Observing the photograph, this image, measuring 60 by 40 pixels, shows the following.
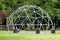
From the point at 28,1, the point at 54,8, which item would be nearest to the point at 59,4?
the point at 54,8

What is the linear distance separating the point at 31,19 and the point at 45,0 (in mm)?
6480

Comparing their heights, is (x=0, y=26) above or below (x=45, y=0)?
below

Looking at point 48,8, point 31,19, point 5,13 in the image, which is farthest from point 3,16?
point 48,8

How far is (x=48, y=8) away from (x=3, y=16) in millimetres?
8954

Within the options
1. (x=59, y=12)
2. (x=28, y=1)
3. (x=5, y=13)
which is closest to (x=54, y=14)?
(x=59, y=12)

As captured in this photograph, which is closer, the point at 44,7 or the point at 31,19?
the point at 31,19

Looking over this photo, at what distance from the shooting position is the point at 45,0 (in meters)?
57.8

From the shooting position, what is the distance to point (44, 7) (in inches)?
2249

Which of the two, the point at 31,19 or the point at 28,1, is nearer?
the point at 31,19

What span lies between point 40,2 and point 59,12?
4.33 meters

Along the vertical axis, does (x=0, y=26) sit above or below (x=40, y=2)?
below

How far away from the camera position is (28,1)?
56688 mm

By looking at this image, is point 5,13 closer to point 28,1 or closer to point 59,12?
point 28,1

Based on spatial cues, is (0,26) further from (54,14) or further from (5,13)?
(54,14)
